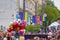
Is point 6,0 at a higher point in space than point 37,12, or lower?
higher

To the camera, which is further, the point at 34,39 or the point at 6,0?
the point at 6,0

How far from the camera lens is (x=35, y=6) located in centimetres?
6406

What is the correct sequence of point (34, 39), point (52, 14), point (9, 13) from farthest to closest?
point (52, 14) → point (9, 13) → point (34, 39)

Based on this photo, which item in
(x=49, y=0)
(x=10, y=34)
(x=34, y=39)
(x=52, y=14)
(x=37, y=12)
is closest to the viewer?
(x=34, y=39)

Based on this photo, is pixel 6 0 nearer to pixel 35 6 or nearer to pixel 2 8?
pixel 2 8

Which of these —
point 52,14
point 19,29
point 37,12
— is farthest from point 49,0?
point 19,29

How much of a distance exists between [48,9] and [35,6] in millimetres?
2768

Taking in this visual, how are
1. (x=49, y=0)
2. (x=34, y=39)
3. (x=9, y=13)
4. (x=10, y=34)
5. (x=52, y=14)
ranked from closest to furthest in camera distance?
1. (x=34, y=39)
2. (x=10, y=34)
3. (x=9, y=13)
4. (x=52, y=14)
5. (x=49, y=0)

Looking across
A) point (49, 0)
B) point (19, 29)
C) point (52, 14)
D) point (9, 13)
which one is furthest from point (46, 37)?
point (49, 0)

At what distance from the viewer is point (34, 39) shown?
731cm

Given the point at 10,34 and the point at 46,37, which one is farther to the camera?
the point at 10,34

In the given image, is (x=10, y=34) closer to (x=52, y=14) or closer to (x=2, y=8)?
(x=2, y=8)

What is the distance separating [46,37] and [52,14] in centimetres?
5773

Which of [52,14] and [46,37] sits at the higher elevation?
[46,37]
